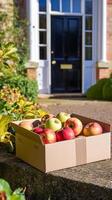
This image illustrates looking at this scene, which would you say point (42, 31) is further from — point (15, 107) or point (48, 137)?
point (48, 137)

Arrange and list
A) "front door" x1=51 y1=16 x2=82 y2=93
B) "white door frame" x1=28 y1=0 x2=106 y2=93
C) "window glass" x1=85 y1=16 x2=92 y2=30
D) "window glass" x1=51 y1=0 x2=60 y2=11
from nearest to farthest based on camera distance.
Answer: "white door frame" x1=28 y1=0 x2=106 y2=93
"window glass" x1=51 y1=0 x2=60 y2=11
"front door" x1=51 y1=16 x2=82 y2=93
"window glass" x1=85 y1=16 x2=92 y2=30

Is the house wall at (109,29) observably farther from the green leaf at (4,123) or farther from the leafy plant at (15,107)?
the green leaf at (4,123)

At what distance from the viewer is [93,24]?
39.0ft

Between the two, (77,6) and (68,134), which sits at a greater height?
(77,6)

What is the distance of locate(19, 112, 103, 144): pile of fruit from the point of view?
3441mm

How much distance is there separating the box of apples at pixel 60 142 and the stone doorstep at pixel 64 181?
0.06 m

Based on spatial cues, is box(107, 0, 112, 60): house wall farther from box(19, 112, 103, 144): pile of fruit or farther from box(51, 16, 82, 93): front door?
box(19, 112, 103, 144): pile of fruit

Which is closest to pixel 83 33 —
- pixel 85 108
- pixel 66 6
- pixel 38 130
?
pixel 66 6

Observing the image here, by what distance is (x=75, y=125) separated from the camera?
3.71 meters

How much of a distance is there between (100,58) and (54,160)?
8.71 m

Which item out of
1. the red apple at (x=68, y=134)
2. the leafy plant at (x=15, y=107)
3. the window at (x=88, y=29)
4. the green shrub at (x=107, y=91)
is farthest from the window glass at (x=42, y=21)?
the red apple at (x=68, y=134)

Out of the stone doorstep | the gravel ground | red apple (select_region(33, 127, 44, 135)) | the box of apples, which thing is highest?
red apple (select_region(33, 127, 44, 135))

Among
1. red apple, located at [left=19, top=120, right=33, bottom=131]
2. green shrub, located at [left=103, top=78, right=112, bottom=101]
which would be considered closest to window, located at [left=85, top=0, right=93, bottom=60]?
green shrub, located at [left=103, top=78, right=112, bottom=101]

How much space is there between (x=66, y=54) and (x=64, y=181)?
8864 millimetres
